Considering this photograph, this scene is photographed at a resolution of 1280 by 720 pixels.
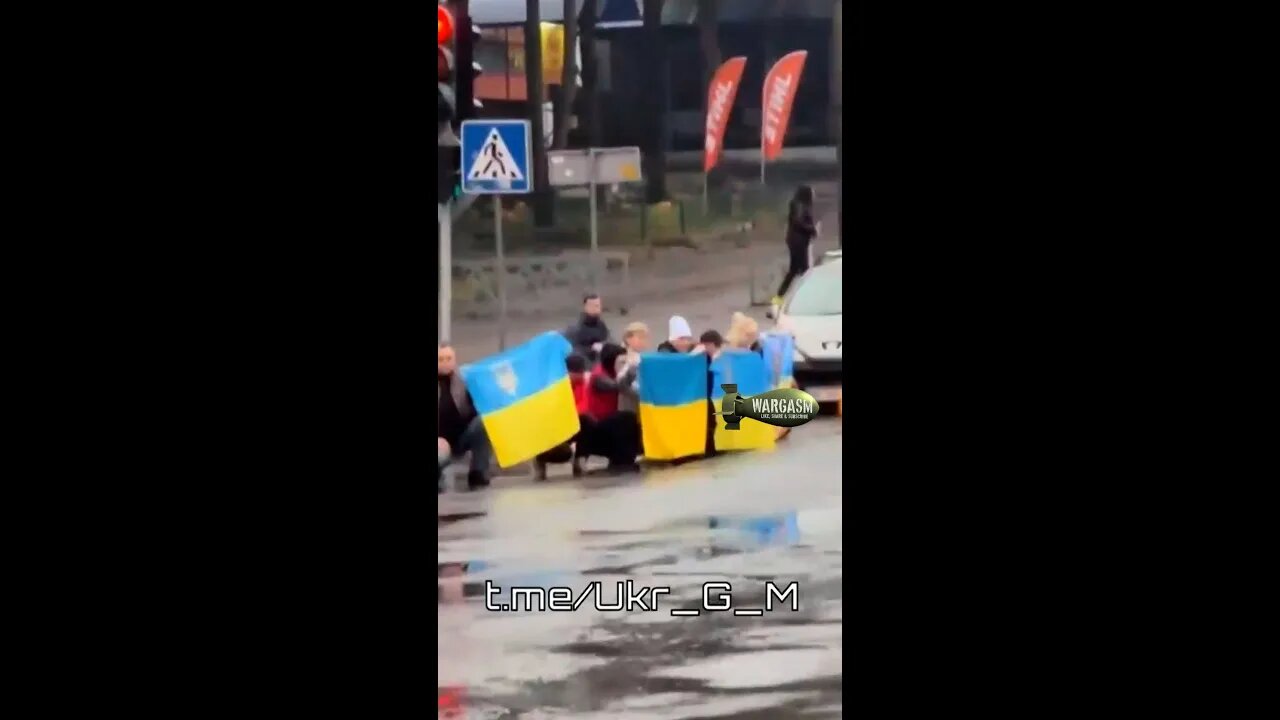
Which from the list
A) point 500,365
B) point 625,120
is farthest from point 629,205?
point 500,365

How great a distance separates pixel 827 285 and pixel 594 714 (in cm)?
138

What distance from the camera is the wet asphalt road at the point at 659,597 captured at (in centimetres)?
551

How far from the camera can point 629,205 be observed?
5664mm

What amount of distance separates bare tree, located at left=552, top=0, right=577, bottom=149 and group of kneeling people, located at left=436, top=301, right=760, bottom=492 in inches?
21.0

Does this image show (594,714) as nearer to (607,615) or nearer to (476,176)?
(607,615)

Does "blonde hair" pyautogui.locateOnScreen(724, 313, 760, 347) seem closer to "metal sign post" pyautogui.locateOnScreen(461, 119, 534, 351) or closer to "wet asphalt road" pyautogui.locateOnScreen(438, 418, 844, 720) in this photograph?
"wet asphalt road" pyautogui.locateOnScreen(438, 418, 844, 720)

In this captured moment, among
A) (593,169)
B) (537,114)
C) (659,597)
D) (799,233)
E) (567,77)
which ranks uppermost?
(567,77)

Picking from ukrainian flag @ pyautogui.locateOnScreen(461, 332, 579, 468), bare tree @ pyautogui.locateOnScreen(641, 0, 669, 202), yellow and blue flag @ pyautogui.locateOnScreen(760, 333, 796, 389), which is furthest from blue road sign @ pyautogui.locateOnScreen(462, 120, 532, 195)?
yellow and blue flag @ pyautogui.locateOnScreen(760, 333, 796, 389)

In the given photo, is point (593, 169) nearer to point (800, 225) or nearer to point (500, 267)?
point (500, 267)

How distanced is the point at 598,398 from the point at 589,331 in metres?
0.20

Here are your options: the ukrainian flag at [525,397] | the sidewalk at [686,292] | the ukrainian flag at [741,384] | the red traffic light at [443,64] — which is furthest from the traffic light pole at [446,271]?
the ukrainian flag at [741,384]

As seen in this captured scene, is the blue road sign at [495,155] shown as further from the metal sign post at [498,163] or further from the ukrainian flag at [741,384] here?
the ukrainian flag at [741,384]

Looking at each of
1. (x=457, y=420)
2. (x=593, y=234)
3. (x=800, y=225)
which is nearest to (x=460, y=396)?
(x=457, y=420)

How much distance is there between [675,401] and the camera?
5707 millimetres
